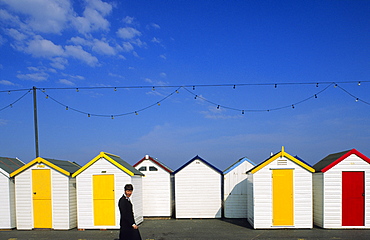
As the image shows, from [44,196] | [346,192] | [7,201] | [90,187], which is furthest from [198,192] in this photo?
[7,201]

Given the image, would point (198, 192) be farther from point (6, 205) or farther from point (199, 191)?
point (6, 205)

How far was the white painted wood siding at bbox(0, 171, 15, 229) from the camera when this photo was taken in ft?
41.6

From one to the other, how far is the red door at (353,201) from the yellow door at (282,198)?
6.56 feet

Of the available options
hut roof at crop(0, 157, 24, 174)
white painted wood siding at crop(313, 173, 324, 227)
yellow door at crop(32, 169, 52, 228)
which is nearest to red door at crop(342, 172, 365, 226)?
white painted wood siding at crop(313, 173, 324, 227)

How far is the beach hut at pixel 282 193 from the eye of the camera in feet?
38.3

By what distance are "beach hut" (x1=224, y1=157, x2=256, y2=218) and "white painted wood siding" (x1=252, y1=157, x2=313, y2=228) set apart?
98.8 inches

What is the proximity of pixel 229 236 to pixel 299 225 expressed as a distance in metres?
2.92

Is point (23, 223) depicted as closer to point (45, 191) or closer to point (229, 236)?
point (45, 191)

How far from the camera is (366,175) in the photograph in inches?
459

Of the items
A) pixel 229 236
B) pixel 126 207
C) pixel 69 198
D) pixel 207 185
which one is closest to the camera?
pixel 126 207

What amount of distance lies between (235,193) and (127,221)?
828cm

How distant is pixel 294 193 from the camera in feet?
38.6

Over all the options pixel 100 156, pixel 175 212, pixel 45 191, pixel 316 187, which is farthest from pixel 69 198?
pixel 316 187

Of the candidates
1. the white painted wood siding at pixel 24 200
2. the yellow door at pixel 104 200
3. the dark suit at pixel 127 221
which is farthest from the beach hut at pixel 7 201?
the dark suit at pixel 127 221
